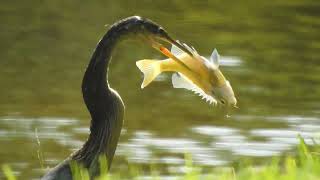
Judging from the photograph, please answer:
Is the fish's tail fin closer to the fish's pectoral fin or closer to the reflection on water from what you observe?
the fish's pectoral fin

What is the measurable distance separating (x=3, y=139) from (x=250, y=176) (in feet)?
28.1

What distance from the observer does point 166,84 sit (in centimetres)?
1620

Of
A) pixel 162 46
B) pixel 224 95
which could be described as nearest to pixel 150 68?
pixel 162 46

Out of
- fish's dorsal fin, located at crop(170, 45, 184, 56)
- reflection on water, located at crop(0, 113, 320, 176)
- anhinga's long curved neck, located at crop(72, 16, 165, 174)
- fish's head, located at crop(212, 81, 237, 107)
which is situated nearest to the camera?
fish's head, located at crop(212, 81, 237, 107)

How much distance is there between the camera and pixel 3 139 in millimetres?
13820

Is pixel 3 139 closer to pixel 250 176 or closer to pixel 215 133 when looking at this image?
pixel 215 133

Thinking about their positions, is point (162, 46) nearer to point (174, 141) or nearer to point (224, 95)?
point (224, 95)

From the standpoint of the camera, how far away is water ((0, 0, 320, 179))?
533 inches

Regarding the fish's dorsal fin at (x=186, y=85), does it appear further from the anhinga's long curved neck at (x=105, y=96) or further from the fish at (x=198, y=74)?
the anhinga's long curved neck at (x=105, y=96)

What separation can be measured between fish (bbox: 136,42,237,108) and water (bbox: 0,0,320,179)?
476 cm

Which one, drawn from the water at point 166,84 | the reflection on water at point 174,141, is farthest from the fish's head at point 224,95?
the reflection on water at point 174,141

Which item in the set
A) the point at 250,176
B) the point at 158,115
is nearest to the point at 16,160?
the point at 158,115

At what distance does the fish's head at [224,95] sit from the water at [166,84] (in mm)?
5122

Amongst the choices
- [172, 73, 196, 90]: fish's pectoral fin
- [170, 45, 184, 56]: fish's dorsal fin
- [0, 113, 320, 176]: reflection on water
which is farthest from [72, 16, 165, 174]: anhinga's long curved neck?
[0, 113, 320, 176]: reflection on water
